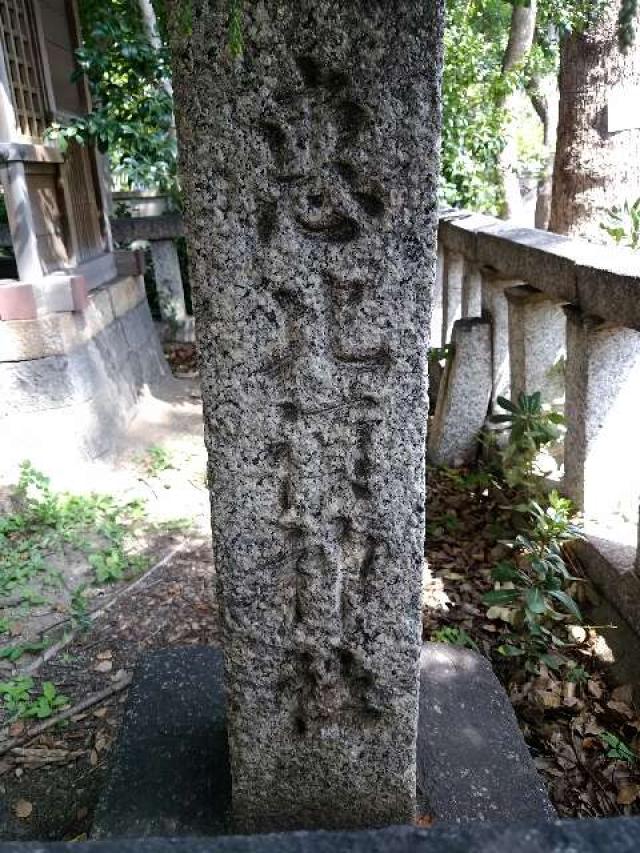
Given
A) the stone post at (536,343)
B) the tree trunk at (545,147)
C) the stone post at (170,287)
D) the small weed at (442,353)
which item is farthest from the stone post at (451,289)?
the tree trunk at (545,147)

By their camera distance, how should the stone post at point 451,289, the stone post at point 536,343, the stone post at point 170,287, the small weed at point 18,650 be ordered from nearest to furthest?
the small weed at point 18,650 < the stone post at point 536,343 < the stone post at point 451,289 < the stone post at point 170,287

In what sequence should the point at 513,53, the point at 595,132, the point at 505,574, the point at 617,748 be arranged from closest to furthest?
the point at 617,748 < the point at 505,574 < the point at 595,132 < the point at 513,53

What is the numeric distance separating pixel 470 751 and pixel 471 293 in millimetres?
3096

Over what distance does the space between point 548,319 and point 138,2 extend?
4259mm

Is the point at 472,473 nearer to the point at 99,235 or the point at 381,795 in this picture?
the point at 381,795

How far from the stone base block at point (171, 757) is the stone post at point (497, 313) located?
2434mm

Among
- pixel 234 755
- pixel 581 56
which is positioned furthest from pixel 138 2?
pixel 234 755

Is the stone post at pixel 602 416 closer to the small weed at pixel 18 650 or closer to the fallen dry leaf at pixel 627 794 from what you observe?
the fallen dry leaf at pixel 627 794

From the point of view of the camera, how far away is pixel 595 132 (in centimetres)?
417

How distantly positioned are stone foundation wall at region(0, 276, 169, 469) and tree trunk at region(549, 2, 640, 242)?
3.08m

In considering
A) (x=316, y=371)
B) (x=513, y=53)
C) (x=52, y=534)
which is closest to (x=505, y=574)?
(x=316, y=371)

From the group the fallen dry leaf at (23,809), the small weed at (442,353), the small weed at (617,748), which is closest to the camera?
the fallen dry leaf at (23,809)

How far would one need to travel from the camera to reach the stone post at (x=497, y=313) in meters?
3.81

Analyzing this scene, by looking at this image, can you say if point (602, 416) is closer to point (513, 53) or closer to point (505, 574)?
point (505, 574)
